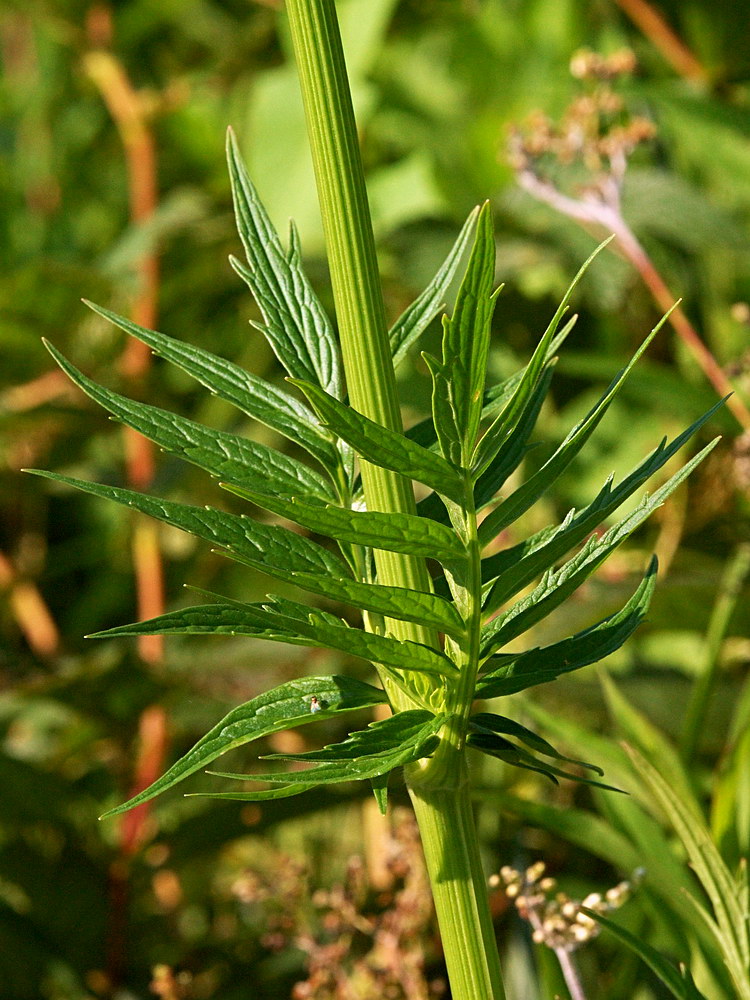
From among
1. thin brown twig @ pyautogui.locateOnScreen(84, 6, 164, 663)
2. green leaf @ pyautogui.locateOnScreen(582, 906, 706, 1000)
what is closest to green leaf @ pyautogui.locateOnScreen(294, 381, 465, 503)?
green leaf @ pyautogui.locateOnScreen(582, 906, 706, 1000)

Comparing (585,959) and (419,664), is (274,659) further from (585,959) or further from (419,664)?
(419,664)

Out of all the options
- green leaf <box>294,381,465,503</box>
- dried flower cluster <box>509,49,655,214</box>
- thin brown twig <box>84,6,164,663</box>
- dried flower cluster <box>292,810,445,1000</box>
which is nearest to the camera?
green leaf <box>294,381,465,503</box>

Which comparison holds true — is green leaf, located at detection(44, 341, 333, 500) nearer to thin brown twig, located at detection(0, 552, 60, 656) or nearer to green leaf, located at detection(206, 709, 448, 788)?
green leaf, located at detection(206, 709, 448, 788)

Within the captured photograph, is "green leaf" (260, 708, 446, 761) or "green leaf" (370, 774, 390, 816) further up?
"green leaf" (260, 708, 446, 761)

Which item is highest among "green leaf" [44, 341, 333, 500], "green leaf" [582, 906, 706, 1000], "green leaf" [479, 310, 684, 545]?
"green leaf" [44, 341, 333, 500]

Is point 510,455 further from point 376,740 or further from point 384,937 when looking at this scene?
point 384,937

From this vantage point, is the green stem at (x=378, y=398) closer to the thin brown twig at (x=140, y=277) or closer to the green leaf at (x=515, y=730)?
the green leaf at (x=515, y=730)
